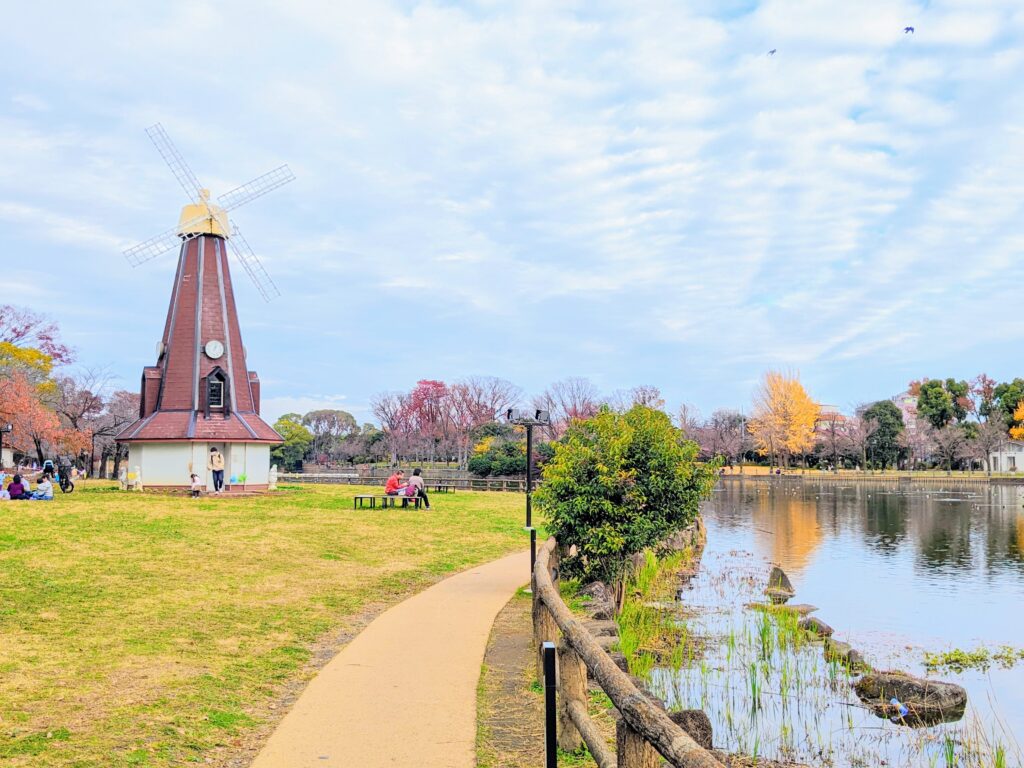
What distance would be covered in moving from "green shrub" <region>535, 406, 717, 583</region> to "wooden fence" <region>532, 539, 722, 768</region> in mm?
4025

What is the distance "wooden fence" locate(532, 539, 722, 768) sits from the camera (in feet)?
10.7

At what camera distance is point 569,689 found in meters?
5.31

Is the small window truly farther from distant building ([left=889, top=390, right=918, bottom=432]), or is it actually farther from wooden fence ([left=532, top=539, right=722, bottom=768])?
distant building ([left=889, top=390, right=918, bottom=432])

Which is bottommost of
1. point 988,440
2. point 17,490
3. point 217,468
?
point 17,490

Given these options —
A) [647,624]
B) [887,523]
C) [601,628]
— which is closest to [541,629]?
[601,628]

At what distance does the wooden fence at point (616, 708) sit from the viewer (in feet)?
10.7

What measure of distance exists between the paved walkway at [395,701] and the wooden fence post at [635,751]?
1442 millimetres

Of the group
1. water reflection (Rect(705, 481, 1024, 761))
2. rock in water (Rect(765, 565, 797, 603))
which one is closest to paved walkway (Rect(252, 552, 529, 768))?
water reflection (Rect(705, 481, 1024, 761))

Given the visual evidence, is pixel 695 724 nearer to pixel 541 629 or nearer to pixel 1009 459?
pixel 541 629

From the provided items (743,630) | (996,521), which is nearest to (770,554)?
(743,630)

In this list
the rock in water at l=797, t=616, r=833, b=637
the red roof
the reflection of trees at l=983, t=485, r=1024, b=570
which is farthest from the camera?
the red roof

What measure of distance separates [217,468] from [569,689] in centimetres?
2385

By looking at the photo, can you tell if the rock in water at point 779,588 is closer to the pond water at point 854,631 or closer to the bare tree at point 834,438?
the pond water at point 854,631

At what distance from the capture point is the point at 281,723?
18.8ft
